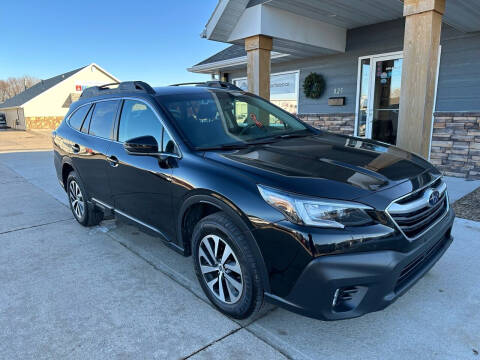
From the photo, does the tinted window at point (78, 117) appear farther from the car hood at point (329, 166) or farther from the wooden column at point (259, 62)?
the wooden column at point (259, 62)

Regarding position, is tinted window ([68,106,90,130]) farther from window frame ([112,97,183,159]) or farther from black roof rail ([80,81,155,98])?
window frame ([112,97,183,159])

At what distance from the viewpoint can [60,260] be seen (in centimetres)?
364

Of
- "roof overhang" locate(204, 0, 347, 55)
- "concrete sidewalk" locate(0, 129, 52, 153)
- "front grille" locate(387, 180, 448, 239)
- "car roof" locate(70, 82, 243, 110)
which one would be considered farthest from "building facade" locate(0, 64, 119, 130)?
"front grille" locate(387, 180, 448, 239)

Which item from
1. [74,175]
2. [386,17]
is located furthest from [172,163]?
[386,17]

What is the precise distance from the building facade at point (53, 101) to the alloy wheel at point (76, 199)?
1208 inches

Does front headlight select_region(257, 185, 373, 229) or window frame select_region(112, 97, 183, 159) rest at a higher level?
window frame select_region(112, 97, 183, 159)

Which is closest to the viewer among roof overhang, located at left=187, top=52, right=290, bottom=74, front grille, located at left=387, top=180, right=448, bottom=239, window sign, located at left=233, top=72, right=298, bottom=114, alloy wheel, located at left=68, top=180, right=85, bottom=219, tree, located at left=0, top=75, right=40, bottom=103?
front grille, located at left=387, top=180, right=448, bottom=239

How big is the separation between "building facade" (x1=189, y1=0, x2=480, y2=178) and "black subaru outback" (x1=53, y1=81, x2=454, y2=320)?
246cm

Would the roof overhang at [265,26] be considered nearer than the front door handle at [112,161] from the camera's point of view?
No

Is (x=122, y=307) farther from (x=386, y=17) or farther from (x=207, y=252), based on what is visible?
(x=386, y=17)

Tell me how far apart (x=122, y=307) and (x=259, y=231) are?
1.41 m

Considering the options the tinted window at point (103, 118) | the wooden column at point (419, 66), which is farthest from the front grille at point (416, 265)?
the tinted window at point (103, 118)

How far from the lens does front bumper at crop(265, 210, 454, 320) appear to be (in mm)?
1946

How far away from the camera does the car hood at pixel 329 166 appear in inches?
83.0
